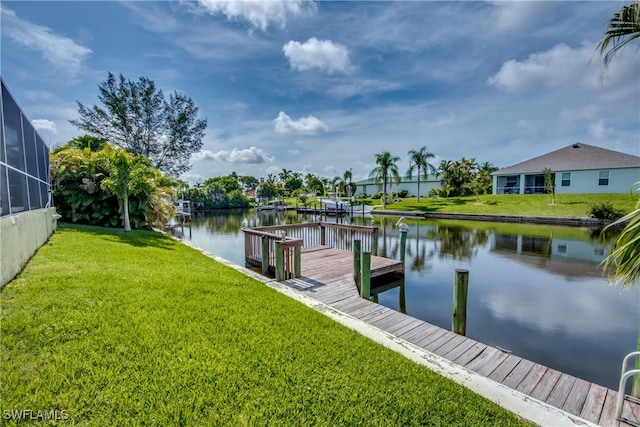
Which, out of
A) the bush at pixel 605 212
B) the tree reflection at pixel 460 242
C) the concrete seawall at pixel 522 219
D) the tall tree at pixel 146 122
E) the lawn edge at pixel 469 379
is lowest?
the tree reflection at pixel 460 242

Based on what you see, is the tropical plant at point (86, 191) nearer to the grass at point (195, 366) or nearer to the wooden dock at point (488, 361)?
the grass at point (195, 366)

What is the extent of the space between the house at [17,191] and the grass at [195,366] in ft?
1.81

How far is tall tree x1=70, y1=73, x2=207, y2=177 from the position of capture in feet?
64.1

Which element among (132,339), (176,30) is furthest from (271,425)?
(176,30)

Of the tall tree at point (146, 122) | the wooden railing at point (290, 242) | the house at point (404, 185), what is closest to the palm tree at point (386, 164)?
the house at point (404, 185)

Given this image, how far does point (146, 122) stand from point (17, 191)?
18.4 metres

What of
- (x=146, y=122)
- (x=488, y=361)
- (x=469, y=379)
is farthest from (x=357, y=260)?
(x=146, y=122)

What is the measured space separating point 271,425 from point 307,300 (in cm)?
300

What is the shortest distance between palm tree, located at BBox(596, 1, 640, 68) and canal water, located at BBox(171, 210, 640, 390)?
4.35 metres

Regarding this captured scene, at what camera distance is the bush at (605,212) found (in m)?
20.4

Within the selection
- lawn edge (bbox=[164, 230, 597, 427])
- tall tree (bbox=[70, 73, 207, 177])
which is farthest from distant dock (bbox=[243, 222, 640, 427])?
tall tree (bbox=[70, 73, 207, 177])

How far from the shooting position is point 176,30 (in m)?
9.80

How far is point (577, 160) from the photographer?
2933cm

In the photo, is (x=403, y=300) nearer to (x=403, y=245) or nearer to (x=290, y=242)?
(x=403, y=245)
